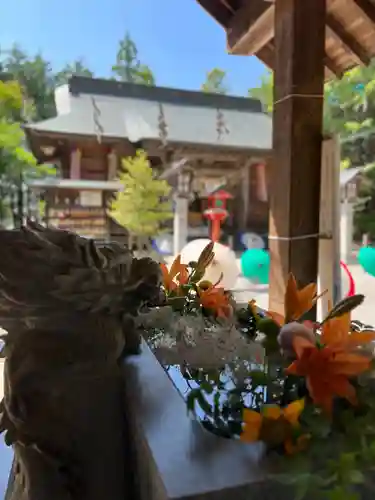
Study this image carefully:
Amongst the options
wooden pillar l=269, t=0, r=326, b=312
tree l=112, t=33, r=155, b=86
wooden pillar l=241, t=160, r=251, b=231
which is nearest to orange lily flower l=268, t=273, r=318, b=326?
wooden pillar l=269, t=0, r=326, b=312

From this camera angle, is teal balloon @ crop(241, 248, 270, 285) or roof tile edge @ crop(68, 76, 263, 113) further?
roof tile edge @ crop(68, 76, 263, 113)

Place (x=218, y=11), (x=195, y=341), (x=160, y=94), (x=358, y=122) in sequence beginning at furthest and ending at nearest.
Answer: (x=358, y=122) < (x=160, y=94) < (x=218, y=11) < (x=195, y=341)

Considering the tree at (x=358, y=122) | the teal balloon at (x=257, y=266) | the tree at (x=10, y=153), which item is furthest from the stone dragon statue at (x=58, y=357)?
the tree at (x=358, y=122)

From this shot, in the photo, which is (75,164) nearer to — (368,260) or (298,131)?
(368,260)

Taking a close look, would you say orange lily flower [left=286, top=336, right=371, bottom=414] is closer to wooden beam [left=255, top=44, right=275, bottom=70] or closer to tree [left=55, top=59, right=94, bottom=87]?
wooden beam [left=255, top=44, right=275, bottom=70]

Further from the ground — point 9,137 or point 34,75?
point 34,75

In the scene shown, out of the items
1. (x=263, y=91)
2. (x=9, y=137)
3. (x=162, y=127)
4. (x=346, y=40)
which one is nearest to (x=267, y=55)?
(x=346, y=40)

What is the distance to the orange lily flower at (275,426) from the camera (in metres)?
0.34

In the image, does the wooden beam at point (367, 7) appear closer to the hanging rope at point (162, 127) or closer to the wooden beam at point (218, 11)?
the wooden beam at point (218, 11)

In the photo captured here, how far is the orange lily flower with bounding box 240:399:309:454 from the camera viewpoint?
0.34 meters

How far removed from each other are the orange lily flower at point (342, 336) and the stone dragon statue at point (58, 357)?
20 centimetres

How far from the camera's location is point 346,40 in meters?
1.62

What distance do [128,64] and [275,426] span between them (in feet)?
42.7

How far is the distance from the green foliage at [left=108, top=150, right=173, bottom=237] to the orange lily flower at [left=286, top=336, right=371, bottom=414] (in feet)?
17.6
